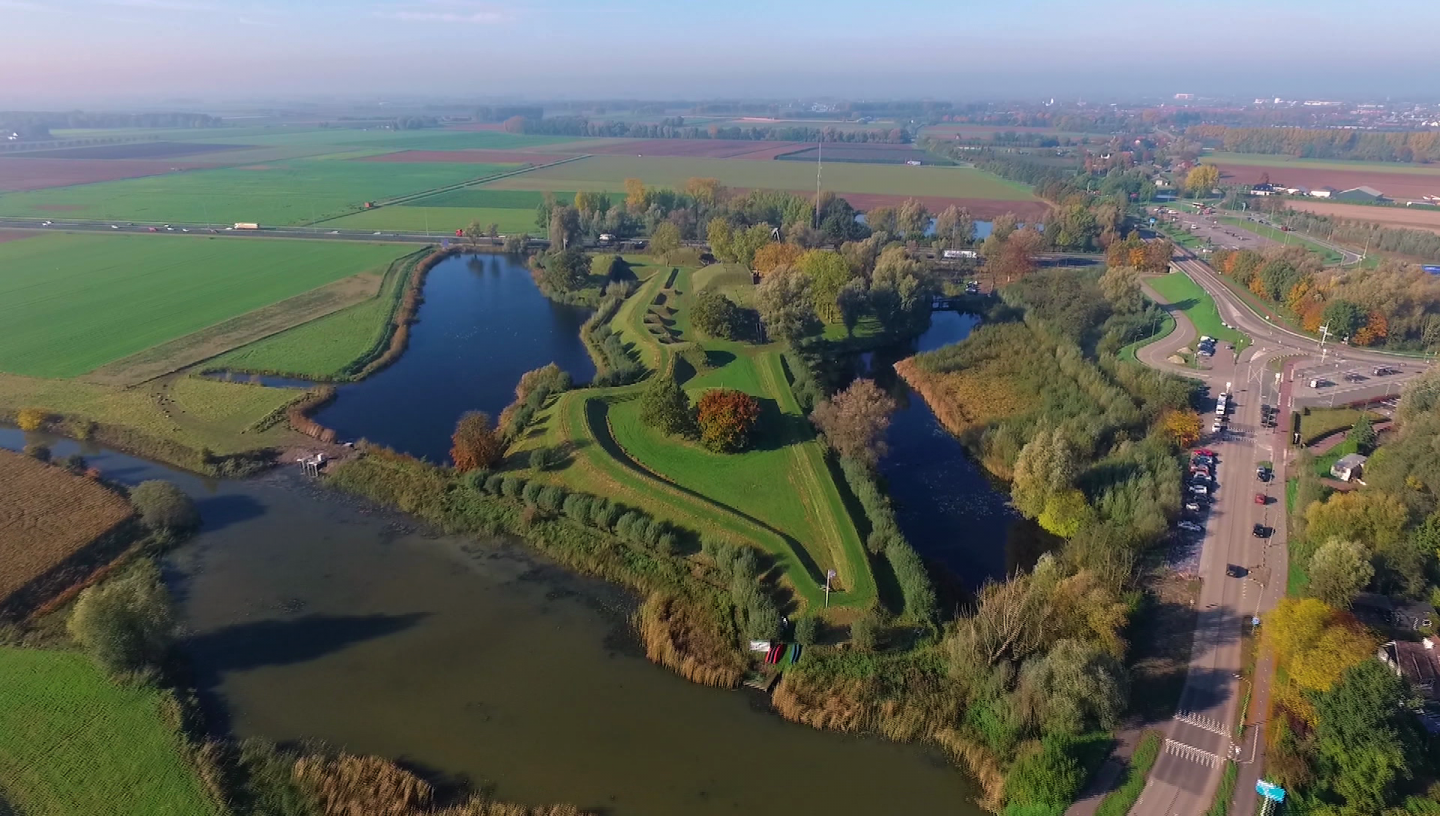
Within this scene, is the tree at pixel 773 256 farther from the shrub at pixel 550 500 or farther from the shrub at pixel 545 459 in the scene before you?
the shrub at pixel 550 500

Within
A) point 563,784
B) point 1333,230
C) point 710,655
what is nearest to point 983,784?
point 710,655

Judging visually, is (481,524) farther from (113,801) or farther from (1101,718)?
(1101,718)

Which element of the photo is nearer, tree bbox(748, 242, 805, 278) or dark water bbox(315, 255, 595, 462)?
dark water bbox(315, 255, 595, 462)

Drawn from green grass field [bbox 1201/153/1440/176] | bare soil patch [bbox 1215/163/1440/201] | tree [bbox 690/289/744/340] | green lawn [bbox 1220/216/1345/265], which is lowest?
tree [bbox 690/289/744/340]

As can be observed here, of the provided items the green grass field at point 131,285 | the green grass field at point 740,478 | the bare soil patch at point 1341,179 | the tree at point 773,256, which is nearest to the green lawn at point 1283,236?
the bare soil patch at point 1341,179

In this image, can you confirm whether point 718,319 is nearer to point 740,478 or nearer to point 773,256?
point 773,256

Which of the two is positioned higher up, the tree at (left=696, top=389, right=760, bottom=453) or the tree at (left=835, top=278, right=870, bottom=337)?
the tree at (left=835, top=278, right=870, bottom=337)

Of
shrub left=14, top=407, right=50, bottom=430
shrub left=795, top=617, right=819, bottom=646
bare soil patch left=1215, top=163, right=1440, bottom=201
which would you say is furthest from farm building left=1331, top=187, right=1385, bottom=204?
shrub left=14, top=407, right=50, bottom=430

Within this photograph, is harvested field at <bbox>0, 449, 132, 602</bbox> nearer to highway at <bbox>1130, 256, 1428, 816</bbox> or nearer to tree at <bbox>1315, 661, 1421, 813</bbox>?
highway at <bbox>1130, 256, 1428, 816</bbox>
